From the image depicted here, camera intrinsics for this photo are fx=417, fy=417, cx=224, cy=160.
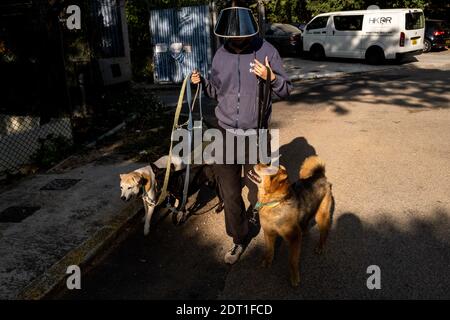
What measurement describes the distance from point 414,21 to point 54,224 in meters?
16.9

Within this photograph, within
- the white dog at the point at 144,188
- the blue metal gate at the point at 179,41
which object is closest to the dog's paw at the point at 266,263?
the white dog at the point at 144,188

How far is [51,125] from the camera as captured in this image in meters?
7.27

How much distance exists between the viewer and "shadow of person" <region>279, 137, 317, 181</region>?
21.0 ft

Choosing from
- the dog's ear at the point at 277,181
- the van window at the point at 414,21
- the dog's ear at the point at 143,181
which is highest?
the van window at the point at 414,21

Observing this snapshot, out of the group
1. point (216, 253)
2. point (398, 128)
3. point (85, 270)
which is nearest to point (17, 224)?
point (85, 270)

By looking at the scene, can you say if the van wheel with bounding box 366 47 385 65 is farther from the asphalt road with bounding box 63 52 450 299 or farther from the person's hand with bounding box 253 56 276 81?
the person's hand with bounding box 253 56 276 81

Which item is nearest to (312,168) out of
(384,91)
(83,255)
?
(83,255)

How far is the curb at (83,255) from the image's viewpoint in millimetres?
3559

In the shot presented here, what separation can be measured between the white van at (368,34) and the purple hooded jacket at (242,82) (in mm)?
14826

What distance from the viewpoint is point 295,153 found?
713 cm

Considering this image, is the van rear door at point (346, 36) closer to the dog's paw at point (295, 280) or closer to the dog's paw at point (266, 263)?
the dog's paw at point (266, 263)

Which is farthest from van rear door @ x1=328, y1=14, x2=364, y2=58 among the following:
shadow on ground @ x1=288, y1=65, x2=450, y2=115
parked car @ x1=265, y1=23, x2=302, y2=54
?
shadow on ground @ x1=288, y1=65, x2=450, y2=115
